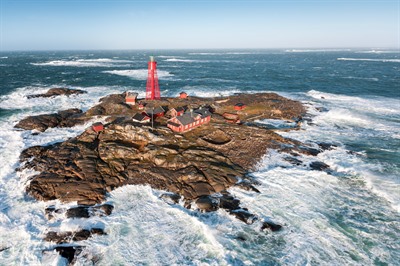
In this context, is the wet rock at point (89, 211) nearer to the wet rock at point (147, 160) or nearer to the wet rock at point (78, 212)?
the wet rock at point (78, 212)

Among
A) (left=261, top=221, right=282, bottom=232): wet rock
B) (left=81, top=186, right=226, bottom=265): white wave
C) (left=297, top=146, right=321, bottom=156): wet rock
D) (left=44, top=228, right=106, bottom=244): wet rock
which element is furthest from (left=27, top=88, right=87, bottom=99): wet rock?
(left=261, top=221, right=282, bottom=232): wet rock

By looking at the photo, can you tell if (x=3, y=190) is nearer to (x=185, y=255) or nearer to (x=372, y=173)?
(x=185, y=255)

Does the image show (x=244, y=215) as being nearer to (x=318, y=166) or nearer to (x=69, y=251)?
(x=318, y=166)

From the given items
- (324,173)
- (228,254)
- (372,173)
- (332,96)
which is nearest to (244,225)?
(228,254)

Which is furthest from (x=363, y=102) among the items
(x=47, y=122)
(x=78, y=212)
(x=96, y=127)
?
(x=47, y=122)

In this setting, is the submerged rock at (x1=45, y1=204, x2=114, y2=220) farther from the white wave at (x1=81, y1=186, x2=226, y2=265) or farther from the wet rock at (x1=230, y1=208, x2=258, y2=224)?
the wet rock at (x1=230, y1=208, x2=258, y2=224)

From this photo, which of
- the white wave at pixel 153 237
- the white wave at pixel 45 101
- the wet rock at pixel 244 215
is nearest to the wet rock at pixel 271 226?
the wet rock at pixel 244 215
